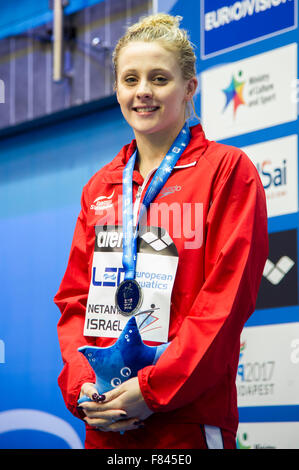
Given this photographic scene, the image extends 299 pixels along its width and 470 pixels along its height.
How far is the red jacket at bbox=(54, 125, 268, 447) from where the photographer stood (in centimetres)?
154

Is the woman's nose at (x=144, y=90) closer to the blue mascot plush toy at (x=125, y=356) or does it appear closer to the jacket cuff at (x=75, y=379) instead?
the blue mascot plush toy at (x=125, y=356)

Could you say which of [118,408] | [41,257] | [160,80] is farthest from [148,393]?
[41,257]

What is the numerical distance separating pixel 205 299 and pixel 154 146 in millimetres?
488

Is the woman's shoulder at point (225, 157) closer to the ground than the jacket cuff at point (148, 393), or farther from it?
farther from it

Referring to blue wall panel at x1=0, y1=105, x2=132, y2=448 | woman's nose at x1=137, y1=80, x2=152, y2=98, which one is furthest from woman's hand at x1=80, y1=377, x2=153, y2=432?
blue wall panel at x1=0, y1=105, x2=132, y2=448

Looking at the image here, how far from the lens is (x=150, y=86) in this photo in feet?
5.88

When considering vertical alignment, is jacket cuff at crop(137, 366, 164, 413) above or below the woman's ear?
below

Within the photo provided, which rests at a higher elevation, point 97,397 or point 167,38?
point 167,38

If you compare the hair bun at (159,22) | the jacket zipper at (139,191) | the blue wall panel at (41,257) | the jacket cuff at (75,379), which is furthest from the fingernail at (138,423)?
the blue wall panel at (41,257)

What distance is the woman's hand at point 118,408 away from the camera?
5.05 feet

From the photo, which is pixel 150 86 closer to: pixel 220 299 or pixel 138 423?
pixel 220 299

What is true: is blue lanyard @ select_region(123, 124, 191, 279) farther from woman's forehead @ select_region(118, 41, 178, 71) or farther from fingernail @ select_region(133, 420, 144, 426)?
fingernail @ select_region(133, 420, 144, 426)

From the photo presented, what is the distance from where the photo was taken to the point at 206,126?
2807mm
